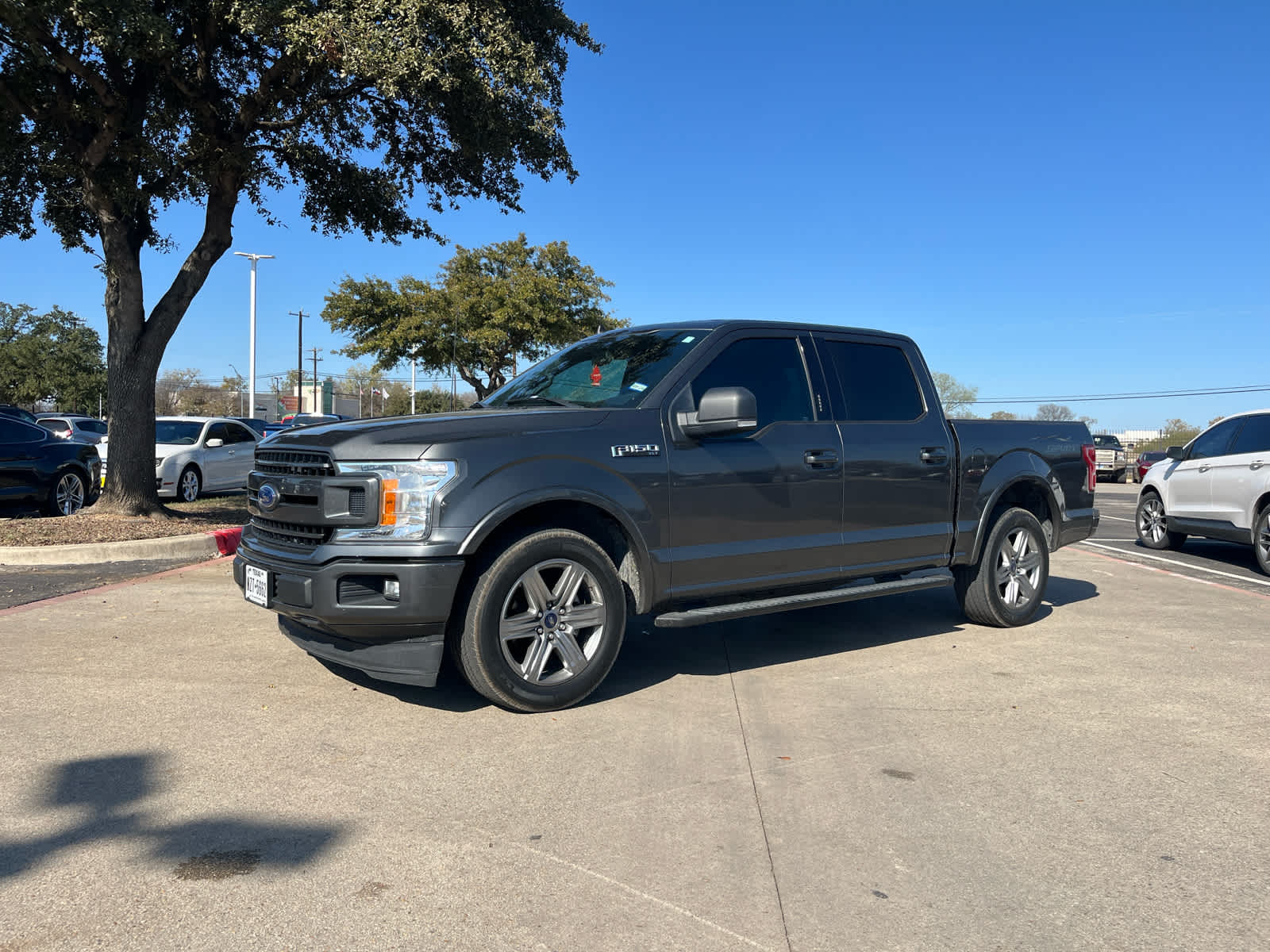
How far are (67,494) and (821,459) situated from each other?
1107 cm

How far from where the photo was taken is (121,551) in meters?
9.51

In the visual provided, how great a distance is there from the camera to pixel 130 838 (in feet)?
10.3

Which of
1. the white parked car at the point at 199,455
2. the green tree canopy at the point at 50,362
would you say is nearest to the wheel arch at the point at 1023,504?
the white parked car at the point at 199,455

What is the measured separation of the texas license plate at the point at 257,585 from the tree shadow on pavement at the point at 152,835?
111 cm

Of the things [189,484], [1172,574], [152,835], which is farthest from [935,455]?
[189,484]

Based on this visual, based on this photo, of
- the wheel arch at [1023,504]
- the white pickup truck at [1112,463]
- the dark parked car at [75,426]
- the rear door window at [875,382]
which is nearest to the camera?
the rear door window at [875,382]

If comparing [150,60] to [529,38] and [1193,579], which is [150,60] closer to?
[529,38]

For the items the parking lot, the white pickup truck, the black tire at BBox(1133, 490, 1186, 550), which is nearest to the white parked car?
the parking lot

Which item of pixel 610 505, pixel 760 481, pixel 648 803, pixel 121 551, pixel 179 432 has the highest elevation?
pixel 179 432

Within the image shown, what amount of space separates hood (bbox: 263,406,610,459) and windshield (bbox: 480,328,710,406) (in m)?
0.35

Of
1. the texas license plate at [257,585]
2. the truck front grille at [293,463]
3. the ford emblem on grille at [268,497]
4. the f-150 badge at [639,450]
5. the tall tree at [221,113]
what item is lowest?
the texas license plate at [257,585]

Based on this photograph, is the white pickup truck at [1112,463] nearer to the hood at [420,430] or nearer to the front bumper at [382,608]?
the hood at [420,430]

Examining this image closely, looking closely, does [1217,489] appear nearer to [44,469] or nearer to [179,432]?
[44,469]

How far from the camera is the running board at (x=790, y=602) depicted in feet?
15.9
